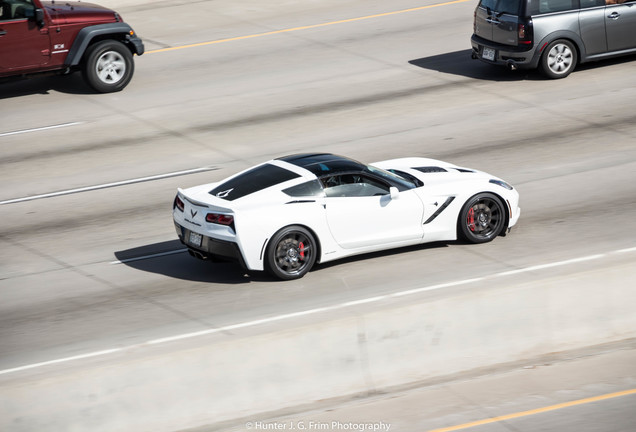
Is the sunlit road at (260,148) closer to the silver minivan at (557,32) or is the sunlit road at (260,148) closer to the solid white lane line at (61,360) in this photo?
the solid white lane line at (61,360)

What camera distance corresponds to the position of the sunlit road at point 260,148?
10.9m

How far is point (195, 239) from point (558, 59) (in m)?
10.3

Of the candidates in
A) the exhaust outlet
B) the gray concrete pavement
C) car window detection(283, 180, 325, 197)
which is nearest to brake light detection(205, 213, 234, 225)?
the exhaust outlet

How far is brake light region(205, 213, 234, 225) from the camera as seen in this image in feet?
35.2

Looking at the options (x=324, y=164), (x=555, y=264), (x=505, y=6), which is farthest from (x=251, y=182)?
(x=505, y=6)

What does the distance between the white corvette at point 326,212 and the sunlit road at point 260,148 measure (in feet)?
1.03

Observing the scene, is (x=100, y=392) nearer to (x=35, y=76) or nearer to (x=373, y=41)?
(x=35, y=76)

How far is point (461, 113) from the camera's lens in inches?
688

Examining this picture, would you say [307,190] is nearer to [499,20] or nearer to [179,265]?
[179,265]

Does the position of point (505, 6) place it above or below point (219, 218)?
above

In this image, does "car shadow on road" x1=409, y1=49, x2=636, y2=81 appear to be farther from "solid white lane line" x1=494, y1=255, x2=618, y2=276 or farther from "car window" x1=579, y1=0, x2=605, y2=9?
"solid white lane line" x1=494, y1=255, x2=618, y2=276

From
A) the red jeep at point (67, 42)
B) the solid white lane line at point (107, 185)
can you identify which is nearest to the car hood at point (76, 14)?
the red jeep at point (67, 42)

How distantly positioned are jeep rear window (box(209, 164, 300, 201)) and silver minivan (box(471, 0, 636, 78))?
347 inches

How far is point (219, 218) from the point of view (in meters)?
10.8
